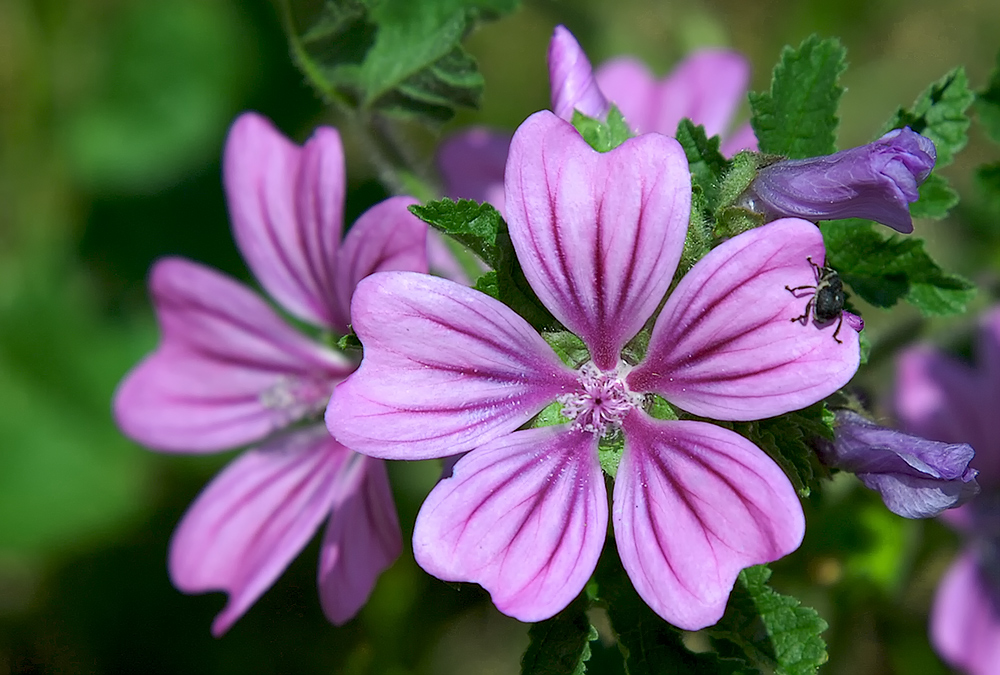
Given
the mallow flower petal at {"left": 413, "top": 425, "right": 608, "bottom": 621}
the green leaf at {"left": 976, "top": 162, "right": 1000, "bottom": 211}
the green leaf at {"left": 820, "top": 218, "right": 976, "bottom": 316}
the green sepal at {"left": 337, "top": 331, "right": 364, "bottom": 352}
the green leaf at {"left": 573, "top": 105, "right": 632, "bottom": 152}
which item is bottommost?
the green leaf at {"left": 976, "top": 162, "right": 1000, "bottom": 211}

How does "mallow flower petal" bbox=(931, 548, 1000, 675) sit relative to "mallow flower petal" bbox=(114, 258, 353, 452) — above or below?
below

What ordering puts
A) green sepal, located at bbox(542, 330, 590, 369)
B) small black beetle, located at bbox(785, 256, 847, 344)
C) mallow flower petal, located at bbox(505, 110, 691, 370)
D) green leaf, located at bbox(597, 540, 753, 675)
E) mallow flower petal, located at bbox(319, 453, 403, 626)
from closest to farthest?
small black beetle, located at bbox(785, 256, 847, 344) → mallow flower petal, located at bbox(505, 110, 691, 370) → green leaf, located at bbox(597, 540, 753, 675) → green sepal, located at bbox(542, 330, 590, 369) → mallow flower petal, located at bbox(319, 453, 403, 626)

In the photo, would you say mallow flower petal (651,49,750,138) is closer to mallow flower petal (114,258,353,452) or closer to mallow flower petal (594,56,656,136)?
mallow flower petal (594,56,656,136)

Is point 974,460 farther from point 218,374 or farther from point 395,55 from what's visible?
point 218,374

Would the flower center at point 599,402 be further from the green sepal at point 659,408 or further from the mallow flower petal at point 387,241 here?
the mallow flower petal at point 387,241

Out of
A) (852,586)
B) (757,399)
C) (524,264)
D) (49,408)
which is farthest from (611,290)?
(49,408)

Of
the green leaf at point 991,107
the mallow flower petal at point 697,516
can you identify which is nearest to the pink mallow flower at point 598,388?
the mallow flower petal at point 697,516

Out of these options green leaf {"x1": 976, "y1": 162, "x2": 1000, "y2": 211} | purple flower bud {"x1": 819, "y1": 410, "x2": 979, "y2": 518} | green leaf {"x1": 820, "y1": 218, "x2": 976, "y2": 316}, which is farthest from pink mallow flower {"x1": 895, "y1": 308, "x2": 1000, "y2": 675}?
purple flower bud {"x1": 819, "y1": 410, "x2": 979, "y2": 518}

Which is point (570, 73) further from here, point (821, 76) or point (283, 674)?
point (283, 674)
